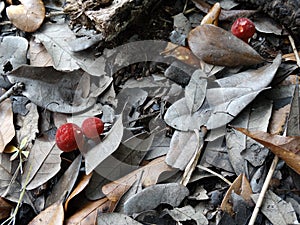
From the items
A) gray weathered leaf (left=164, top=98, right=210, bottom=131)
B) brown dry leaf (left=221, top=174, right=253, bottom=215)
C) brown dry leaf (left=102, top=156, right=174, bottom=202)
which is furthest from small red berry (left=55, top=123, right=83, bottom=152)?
brown dry leaf (left=221, top=174, right=253, bottom=215)

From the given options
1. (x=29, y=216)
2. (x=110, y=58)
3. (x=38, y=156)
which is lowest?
(x=29, y=216)

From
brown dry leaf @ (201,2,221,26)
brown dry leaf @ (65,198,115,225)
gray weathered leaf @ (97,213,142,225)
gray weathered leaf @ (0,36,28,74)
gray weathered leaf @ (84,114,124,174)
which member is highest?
brown dry leaf @ (201,2,221,26)

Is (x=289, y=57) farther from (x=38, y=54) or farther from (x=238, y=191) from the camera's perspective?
(x=38, y=54)

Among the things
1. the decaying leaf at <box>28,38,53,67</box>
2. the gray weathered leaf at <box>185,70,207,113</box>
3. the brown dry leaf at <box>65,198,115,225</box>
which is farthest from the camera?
the decaying leaf at <box>28,38,53,67</box>

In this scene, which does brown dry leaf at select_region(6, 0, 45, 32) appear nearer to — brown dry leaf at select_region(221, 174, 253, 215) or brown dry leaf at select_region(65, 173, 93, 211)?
brown dry leaf at select_region(65, 173, 93, 211)

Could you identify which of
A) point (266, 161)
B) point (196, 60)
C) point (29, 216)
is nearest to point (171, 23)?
point (196, 60)

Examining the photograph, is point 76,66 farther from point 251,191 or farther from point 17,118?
point 251,191

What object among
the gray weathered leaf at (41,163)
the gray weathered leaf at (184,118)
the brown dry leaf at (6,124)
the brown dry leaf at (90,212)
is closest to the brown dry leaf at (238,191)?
the gray weathered leaf at (184,118)

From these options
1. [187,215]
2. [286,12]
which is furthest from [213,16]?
[187,215]
